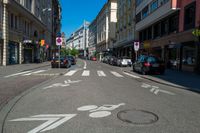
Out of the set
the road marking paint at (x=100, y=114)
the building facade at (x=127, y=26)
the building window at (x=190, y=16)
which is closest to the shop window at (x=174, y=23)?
the building window at (x=190, y=16)

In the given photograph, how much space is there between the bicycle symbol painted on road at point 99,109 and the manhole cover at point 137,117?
1.23ft

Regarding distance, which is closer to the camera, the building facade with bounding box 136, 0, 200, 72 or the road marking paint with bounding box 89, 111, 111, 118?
the road marking paint with bounding box 89, 111, 111, 118

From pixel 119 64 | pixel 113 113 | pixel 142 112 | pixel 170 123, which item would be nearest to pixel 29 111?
pixel 113 113

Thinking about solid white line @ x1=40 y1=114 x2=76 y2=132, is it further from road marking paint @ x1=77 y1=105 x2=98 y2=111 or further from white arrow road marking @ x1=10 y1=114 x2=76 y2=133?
road marking paint @ x1=77 y1=105 x2=98 y2=111

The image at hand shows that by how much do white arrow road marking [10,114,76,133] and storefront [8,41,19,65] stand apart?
2364 cm

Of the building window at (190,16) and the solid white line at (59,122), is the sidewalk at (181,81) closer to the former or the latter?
the solid white line at (59,122)

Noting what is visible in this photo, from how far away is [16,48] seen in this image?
29.2 metres

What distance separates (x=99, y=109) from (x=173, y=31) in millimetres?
22082

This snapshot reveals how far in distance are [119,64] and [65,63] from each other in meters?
11.0

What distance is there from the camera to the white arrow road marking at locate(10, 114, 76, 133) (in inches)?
171

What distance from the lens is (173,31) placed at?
25406 millimetres

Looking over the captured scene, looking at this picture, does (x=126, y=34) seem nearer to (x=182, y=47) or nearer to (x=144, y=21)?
(x=144, y=21)

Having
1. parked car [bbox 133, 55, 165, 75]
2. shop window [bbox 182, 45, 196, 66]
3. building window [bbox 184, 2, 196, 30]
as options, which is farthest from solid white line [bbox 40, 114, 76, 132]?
building window [bbox 184, 2, 196, 30]

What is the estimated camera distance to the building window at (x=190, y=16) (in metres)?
20.6
